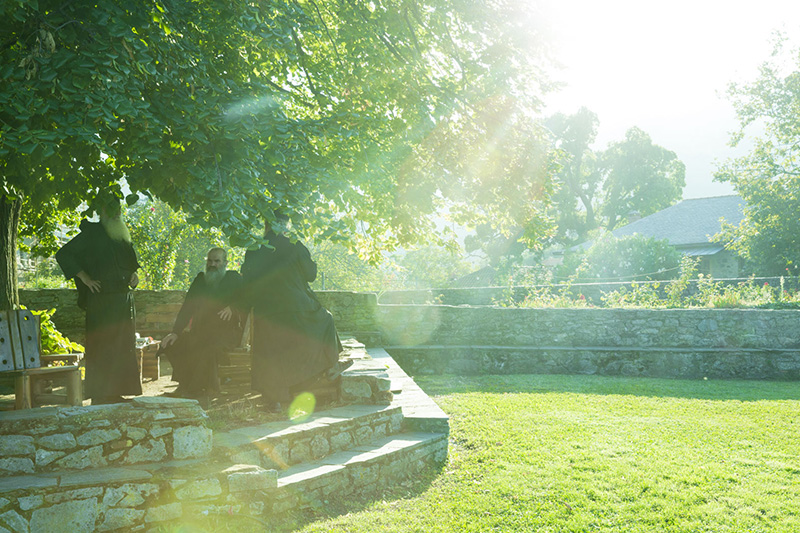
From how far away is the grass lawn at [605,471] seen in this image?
427cm

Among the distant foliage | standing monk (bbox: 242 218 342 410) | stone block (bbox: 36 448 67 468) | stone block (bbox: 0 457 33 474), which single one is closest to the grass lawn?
standing monk (bbox: 242 218 342 410)

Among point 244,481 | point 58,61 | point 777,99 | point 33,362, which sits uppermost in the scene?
point 777,99

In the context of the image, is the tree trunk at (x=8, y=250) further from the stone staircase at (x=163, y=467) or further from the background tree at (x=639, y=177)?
the background tree at (x=639, y=177)

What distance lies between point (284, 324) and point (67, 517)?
2792mm

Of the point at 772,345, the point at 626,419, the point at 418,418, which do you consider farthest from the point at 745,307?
the point at 418,418

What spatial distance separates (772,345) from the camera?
1265cm

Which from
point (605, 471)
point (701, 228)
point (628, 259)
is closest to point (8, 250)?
point (605, 471)

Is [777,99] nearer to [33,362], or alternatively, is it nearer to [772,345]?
[772,345]

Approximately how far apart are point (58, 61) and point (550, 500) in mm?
4676

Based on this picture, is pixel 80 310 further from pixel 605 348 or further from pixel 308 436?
pixel 605 348

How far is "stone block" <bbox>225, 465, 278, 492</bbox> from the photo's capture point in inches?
157

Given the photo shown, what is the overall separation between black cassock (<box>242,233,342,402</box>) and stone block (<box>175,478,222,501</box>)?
1793 millimetres

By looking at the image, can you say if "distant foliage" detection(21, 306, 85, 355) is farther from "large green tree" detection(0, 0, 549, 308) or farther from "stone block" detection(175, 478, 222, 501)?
"stone block" detection(175, 478, 222, 501)

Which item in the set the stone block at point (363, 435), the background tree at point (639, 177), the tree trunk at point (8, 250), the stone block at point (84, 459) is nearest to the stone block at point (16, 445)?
the stone block at point (84, 459)
